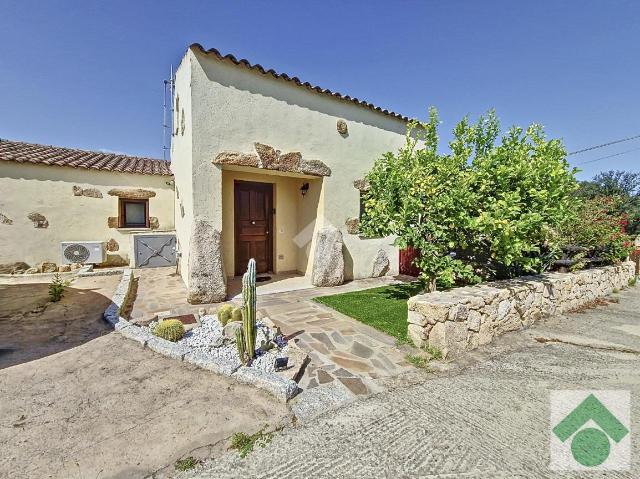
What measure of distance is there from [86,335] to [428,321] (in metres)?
4.74

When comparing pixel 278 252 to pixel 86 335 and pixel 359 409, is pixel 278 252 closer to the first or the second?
pixel 86 335

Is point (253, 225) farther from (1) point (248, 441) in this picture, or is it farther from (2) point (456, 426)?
(2) point (456, 426)

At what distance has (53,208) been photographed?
319 inches

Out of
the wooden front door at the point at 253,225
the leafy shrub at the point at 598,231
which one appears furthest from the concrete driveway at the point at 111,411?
the leafy shrub at the point at 598,231

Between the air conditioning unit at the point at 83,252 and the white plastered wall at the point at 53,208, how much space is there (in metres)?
0.32

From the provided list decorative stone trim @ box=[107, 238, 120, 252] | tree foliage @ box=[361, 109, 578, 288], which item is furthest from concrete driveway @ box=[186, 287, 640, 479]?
decorative stone trim @ box=[107, 238, 120, 252]

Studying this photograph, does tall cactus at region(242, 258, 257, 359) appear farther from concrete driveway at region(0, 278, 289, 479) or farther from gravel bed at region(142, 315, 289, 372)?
concrete driveway at region(0, 278, 289, 479)

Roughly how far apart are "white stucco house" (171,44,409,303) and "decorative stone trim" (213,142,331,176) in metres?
0.02

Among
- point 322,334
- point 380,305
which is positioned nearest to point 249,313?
point 322,334

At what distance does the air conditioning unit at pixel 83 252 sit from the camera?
8097 millimetres

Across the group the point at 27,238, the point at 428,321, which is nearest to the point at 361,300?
the point at 428,321

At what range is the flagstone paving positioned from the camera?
2949 millimetres

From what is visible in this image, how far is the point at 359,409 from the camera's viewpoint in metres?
2.43

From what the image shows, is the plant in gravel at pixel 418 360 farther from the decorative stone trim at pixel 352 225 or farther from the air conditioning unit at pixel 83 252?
the air conditioning unit at pixel 83 252
